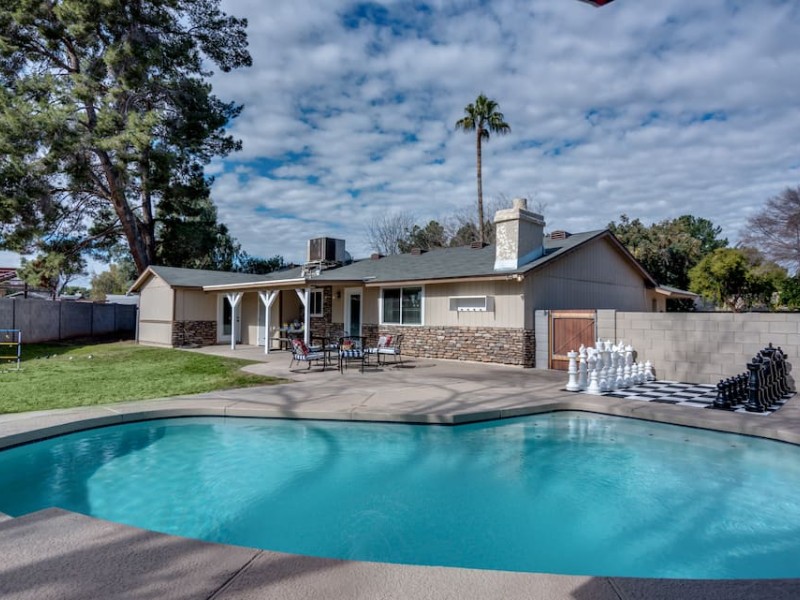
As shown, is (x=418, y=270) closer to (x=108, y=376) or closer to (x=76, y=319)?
(x=108, y=376)

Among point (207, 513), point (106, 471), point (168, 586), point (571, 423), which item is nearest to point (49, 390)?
point (106, 471)

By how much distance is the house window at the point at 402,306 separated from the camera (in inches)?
616

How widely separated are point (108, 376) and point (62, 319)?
43.9ft

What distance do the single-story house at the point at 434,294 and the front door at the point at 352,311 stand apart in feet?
0.12

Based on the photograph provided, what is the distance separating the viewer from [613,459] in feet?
19.3

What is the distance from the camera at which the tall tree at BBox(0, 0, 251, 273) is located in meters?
19.9

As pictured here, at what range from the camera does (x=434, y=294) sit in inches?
597

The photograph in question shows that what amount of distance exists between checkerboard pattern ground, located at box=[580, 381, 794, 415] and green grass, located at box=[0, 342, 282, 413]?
7.10 m

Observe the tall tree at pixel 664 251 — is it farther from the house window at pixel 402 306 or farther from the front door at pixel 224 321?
the front door at pixel 224 321

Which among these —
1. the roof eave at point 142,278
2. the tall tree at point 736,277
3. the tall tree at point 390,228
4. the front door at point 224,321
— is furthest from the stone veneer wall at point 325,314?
the tall tree at point 736,277

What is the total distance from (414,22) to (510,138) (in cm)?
1684

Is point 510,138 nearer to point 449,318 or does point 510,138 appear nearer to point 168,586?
point 449,318

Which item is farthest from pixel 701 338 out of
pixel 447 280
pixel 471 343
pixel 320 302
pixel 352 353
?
pixel 320 302

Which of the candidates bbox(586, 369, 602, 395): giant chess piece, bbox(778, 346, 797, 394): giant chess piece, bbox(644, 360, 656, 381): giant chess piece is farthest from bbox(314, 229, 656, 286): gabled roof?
bbox(778, 346, 797, 394): giant chess piece
